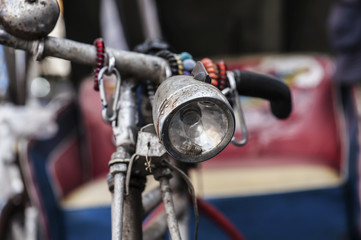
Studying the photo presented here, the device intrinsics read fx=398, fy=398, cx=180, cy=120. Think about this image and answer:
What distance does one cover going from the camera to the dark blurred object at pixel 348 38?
5.70 ft

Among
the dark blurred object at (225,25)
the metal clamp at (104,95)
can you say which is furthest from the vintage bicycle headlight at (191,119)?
the dark blurred object at (225,25)

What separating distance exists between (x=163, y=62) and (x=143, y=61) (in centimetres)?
3

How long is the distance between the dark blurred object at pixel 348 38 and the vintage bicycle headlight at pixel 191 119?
1.48 m

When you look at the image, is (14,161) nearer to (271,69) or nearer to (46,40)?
(46,40)

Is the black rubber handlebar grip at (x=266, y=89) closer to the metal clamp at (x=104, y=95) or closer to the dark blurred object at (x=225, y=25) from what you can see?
the metal clamp at (x=104, y=95)

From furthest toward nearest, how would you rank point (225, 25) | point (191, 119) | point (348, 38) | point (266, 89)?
point (225, 25)
point (348, 38)
point (266, 89)
point (191, 119)

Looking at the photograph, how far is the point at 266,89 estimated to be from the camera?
2.08ft

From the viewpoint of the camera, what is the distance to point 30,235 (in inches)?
47.4

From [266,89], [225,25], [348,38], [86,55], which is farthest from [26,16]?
[225,25]

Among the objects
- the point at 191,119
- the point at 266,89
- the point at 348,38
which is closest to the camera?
the point at 191,119

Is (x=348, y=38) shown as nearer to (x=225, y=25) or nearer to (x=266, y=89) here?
(x=225, y=25)

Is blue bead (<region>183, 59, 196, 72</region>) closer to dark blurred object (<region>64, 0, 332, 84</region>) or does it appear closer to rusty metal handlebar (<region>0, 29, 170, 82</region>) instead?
rusty metal handlebar (<region>0, 29, 170, 82</region>)

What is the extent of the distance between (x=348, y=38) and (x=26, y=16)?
1610mm

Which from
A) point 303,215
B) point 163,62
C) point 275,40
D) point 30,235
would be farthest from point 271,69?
point 163,62
